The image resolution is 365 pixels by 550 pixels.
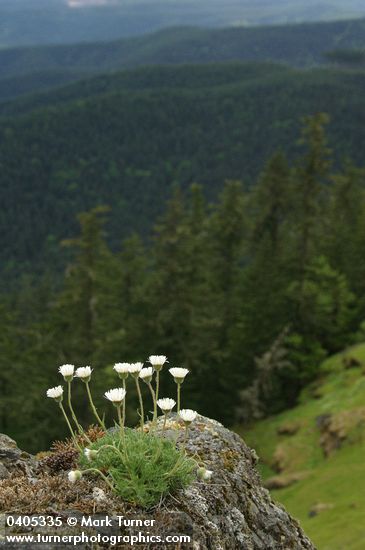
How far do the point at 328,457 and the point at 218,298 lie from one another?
562 inches

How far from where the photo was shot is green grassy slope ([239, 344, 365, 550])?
50.6ft

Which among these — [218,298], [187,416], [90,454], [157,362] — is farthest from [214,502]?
[218,298]

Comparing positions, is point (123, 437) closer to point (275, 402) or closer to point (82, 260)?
point (82, 260)

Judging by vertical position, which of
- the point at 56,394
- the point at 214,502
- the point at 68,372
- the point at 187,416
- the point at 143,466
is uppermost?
the point at 68,372

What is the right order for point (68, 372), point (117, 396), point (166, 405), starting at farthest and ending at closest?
point (68, 372) → point (166, 405) → point (117, 396)

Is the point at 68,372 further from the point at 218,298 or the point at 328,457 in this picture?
the point at 218,298

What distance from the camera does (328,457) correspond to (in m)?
22.4

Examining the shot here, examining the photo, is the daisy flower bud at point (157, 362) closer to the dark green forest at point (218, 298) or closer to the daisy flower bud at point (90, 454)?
the daisy flower bud at point (90, 454)

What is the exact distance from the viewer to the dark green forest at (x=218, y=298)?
96.9 feet

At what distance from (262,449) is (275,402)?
27.4 feet

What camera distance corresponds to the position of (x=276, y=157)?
37.0 m

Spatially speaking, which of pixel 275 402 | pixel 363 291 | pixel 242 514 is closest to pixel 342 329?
pixel 363 291

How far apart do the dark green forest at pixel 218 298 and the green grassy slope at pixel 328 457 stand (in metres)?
2.86

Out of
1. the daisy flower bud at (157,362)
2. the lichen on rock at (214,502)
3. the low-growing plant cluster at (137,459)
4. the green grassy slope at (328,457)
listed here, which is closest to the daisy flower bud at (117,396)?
the low-growing plant cluster at (137,459)
